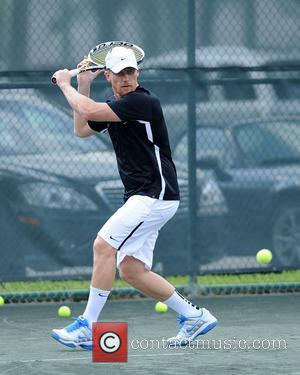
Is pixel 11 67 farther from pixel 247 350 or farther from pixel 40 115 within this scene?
pixel 247 350

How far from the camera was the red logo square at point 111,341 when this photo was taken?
6.02 m

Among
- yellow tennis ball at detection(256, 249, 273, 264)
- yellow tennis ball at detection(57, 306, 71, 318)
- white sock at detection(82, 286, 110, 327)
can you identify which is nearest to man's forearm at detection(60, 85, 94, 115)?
white sock at detection(82, 286, 110, 327)

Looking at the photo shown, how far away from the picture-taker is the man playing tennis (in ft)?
22.3

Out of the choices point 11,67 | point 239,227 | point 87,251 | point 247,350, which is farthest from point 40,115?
point 247,350

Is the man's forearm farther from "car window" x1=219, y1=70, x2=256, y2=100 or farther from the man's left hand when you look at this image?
"car window" x1=219, y1=70, x2=256, y2=100

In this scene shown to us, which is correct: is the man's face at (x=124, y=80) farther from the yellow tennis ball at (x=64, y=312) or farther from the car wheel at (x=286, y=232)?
the car wheel at (x=286, y=232)

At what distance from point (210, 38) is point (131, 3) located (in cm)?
72

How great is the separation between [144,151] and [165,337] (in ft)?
4.59

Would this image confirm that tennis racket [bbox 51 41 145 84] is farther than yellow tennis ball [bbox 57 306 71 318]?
No

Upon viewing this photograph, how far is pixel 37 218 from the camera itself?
950 cm

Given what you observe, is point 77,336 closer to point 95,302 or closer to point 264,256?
point 95,302

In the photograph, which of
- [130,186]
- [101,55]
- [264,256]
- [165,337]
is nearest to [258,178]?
[264,256]

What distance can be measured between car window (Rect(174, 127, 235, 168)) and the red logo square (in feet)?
12.0

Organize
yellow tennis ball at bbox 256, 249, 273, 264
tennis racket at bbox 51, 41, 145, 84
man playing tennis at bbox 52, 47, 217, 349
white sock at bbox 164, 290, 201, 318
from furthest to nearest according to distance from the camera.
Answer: yellow tennis ball at bbox 256, 249, 273, 264 < tennis racket at bbox 51, 41, 145, 84 < white sock at bbox 164, 290, 201, 318 < man playing tennis at bbox 52, 47, 217, 349
